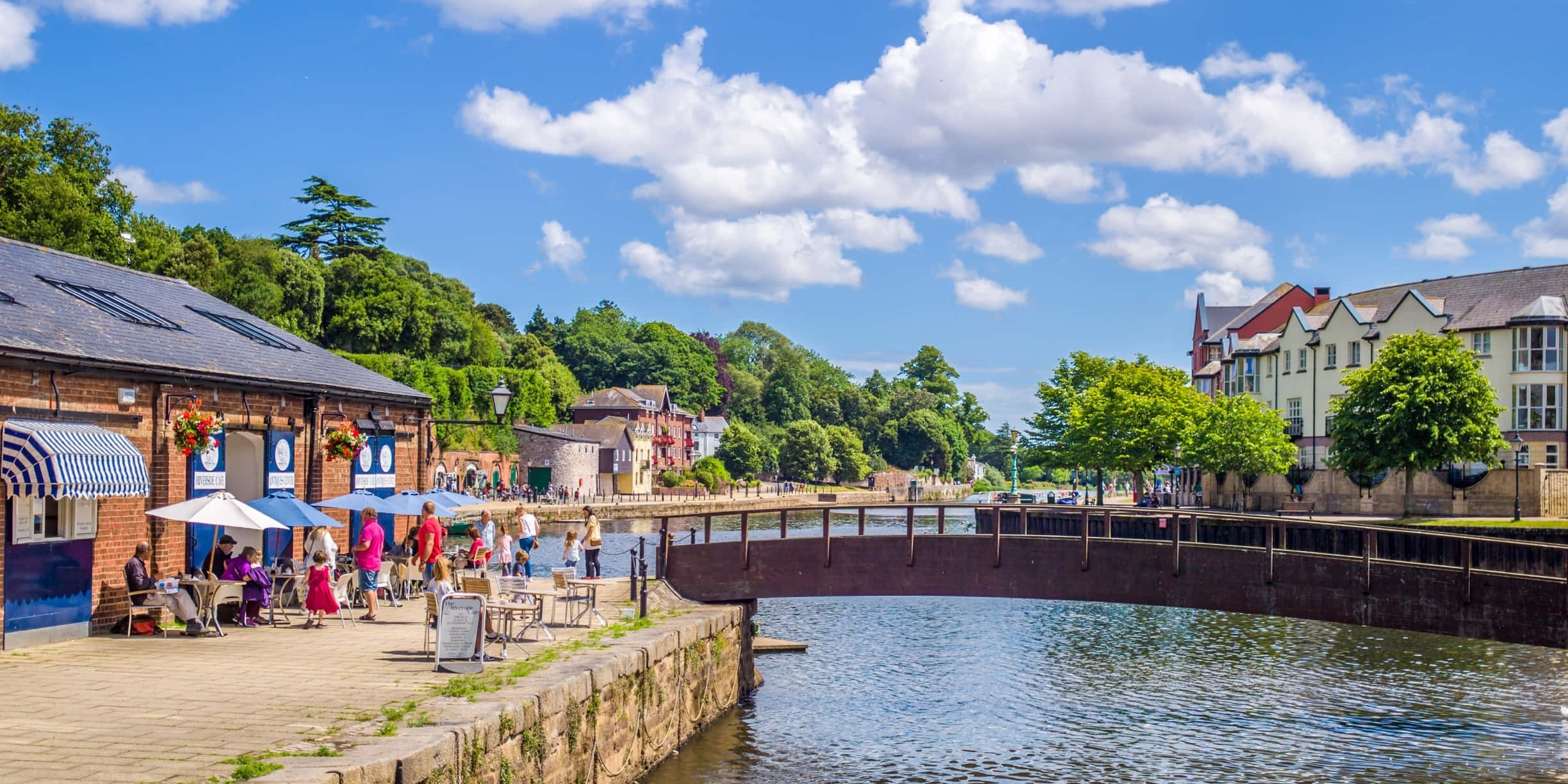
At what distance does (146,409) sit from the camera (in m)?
18.4

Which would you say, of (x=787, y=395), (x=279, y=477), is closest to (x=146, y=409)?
(x=279, y=477)

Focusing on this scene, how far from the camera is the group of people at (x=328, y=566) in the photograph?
56.6 feet

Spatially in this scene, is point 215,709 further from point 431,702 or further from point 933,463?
point 933,463

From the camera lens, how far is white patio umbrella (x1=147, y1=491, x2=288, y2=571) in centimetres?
1769

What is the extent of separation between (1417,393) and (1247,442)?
11.3 meters

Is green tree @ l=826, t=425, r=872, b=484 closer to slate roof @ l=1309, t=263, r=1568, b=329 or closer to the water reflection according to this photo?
slate roof @ l=1309, t=263, r=1568, b=329

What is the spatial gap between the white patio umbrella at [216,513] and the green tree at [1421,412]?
45404 mm

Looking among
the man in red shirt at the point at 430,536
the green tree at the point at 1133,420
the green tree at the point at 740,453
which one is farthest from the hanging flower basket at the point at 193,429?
the green tree at the point at 740,453

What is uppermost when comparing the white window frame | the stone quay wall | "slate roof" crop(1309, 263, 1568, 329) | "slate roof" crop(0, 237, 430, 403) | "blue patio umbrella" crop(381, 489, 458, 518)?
"slate roof" crop(1309, 263, 1568, 329)

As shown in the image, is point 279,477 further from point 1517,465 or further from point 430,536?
point 1517,465

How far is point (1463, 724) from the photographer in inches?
892

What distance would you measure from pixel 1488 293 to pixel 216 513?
58.9 meters

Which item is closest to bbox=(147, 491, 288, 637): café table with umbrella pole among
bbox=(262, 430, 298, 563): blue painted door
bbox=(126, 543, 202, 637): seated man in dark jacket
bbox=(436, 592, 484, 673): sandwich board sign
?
bbox=(126, 543, 202, 637): seated man in dark jacket

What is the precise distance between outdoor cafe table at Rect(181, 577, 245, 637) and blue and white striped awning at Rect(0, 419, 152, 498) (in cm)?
143
